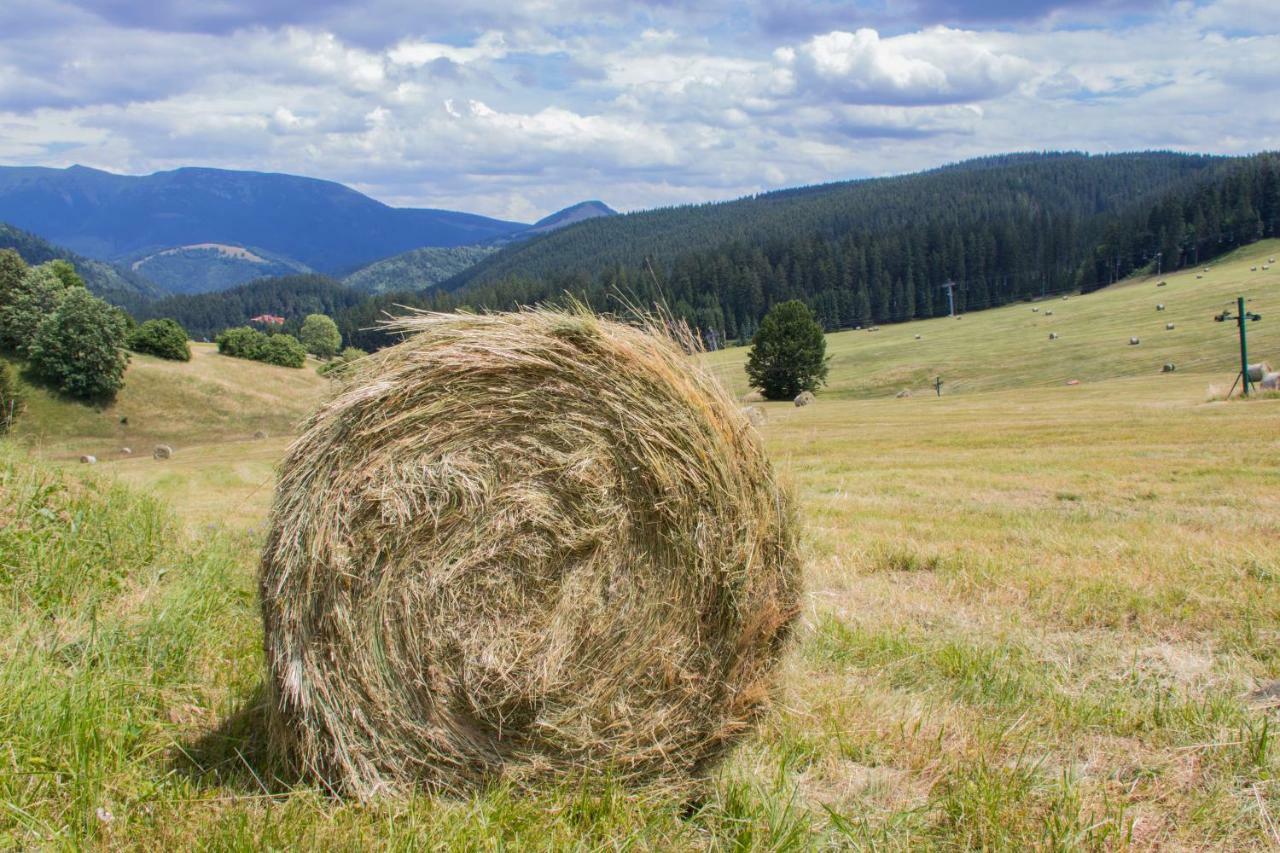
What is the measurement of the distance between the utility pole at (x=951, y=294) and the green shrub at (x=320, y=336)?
85692mm

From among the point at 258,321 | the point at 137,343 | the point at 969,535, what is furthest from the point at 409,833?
the point at 258,321

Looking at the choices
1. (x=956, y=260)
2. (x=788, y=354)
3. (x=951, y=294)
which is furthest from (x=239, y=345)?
(x=956, y=260)

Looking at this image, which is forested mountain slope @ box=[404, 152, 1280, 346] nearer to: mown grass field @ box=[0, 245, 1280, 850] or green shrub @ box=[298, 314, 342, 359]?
green shrub @ box=[298, 314, 342, 359]

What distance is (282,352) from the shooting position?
86.5 meters

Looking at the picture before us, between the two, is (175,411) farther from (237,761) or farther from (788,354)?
(237,761)

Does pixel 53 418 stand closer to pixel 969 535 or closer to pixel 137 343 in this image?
pixel 137 343

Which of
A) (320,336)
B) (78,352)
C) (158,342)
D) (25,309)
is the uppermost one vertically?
(25,309)

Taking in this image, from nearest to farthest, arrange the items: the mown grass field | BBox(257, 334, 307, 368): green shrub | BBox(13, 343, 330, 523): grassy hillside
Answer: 1. the mown grass field
2. BBox(13, 343, 330, 523): grassy hillside
3. BBox(257, 334, 307, 368): green shrub

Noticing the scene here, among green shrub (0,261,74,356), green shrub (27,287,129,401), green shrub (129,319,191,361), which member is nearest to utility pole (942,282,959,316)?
green shrub (129,319,191,361)

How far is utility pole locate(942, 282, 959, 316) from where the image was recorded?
11950cm

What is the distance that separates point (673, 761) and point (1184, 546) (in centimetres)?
552

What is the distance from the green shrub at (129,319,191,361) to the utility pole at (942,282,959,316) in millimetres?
96473

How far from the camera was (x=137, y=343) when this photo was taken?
7438cm

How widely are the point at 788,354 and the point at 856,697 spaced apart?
56009 mm
